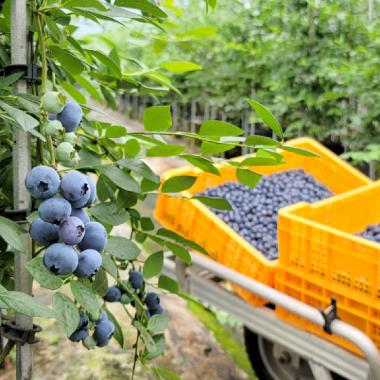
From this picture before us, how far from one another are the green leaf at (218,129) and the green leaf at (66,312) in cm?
24

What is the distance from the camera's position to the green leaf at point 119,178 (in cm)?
55

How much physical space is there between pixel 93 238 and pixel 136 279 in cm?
31

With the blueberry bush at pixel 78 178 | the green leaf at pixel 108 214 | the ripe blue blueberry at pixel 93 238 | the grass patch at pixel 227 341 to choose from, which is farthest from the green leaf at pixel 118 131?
the grass patch at pixel 227 341

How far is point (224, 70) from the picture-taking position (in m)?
4.87

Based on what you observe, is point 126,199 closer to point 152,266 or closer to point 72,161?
point 152,266

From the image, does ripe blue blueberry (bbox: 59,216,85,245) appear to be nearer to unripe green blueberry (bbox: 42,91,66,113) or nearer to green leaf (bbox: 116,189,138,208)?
unripe green blueberry (bbox: 42,91,66,113)

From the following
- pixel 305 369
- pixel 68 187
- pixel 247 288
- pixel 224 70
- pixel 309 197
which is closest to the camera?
pixel 68 187

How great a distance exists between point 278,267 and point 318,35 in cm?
275

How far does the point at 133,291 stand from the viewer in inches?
28.4

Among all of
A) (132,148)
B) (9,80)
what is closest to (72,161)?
(9,80)

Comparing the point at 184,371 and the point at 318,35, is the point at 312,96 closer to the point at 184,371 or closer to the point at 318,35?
the point at 318,35

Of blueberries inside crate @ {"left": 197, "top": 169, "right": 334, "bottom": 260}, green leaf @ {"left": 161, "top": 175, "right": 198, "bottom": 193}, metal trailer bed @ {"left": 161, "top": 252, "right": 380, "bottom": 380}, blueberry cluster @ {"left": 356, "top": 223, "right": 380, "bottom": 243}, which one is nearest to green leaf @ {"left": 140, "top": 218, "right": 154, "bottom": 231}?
green leaf @ {"left": 161, "top": 175, "right": 198, "bottom": 193}

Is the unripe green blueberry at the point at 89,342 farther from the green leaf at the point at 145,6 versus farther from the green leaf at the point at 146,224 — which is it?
the green leaf at the point at 145,6

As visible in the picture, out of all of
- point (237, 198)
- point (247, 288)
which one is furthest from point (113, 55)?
point (237, 198)
